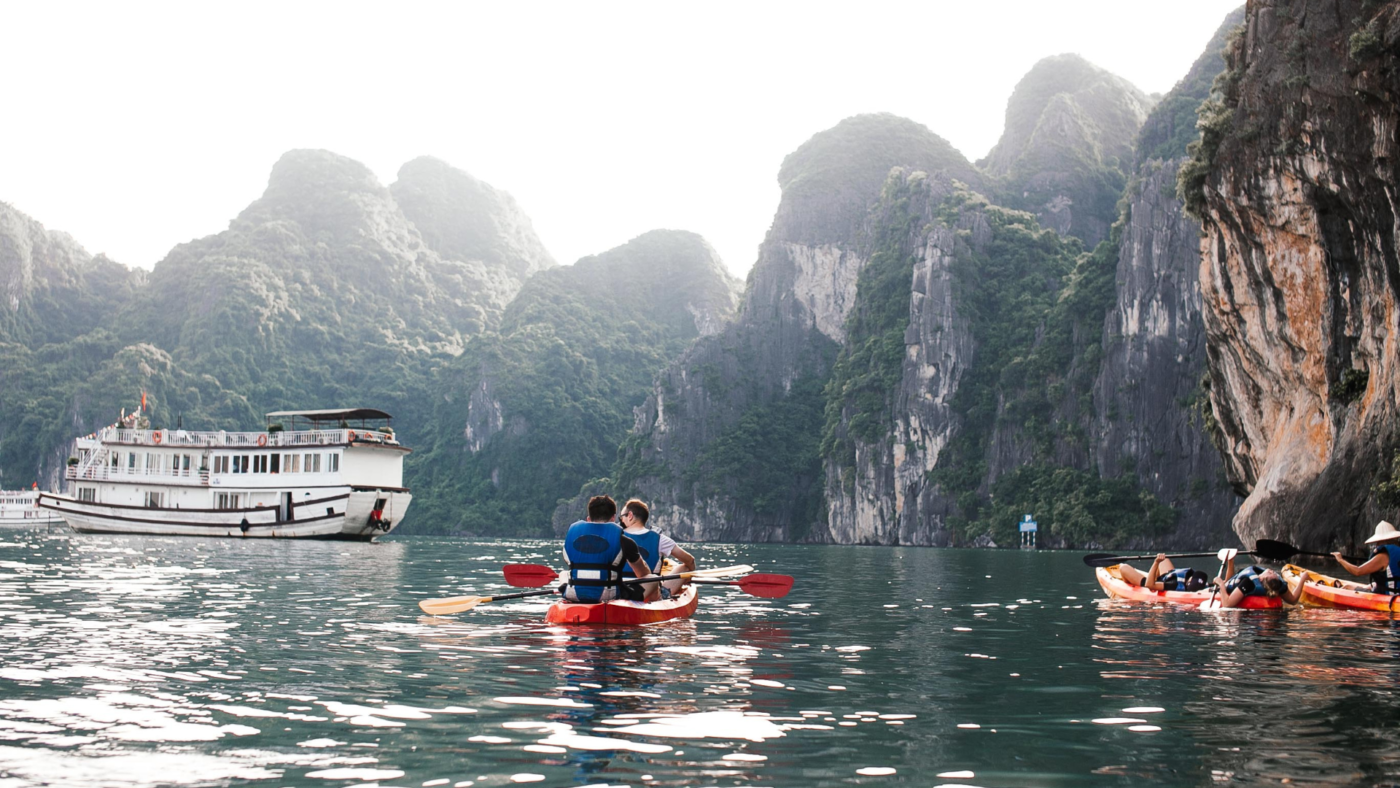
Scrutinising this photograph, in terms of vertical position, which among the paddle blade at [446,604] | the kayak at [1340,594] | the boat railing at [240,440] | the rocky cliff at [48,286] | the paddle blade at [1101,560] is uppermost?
the rocky cliff at [48,286]

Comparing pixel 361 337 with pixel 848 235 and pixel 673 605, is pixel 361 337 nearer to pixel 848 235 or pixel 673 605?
pixel 848 235

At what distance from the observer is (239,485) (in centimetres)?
5828

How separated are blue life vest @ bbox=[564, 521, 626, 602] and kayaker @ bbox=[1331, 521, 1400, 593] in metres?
11.4

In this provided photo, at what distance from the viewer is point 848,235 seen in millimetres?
→ 152125

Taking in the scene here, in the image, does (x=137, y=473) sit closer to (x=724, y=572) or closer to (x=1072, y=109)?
(x=724, y=572)

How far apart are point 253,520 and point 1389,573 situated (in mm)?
49946

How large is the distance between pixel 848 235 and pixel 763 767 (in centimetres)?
14774

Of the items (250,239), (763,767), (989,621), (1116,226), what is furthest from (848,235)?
(763,767)

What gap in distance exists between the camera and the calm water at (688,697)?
23.5 feet

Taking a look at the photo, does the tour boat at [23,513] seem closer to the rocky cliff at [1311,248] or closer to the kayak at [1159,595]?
the rocky cliff at [1311,248]

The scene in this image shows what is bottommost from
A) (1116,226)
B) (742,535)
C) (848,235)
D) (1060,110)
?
(742,535)

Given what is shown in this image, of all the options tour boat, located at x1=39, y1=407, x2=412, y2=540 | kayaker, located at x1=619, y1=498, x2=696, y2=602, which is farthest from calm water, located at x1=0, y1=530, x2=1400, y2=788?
tour boat, located at x1=39, y1=407, x2=412, y2=540

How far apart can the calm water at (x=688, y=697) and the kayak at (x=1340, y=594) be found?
345 millimetres

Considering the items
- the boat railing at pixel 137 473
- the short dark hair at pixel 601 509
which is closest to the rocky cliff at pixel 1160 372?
the boat railing at pixel 137 473
